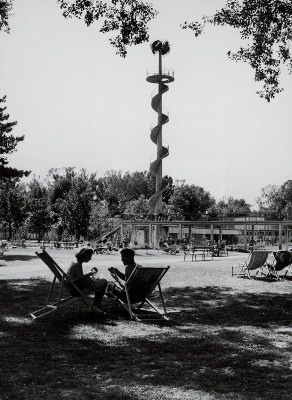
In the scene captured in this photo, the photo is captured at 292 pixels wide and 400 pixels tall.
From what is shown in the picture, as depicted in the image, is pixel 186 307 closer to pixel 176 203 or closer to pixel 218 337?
pixel 218 337

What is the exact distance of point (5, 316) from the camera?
23.3 feet

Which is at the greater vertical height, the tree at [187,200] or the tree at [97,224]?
the tree at [187,200]

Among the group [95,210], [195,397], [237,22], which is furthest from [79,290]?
[95,210]

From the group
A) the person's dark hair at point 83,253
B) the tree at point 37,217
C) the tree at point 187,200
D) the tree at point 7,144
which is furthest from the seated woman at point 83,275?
the tree at point 187,200

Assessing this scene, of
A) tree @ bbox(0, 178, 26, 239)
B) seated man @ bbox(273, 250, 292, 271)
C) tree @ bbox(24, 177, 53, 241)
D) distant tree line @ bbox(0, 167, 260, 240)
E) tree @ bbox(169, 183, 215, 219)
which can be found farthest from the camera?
tree @ bbox(169, 183, 215, 219)

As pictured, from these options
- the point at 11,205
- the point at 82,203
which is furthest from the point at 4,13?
the point at 11,205

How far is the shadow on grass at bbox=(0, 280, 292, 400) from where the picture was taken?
4.04 meters

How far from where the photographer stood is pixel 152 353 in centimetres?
524

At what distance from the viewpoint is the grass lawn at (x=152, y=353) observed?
13.2 feet

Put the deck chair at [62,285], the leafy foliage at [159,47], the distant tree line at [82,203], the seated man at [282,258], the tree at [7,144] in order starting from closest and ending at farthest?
the deck chair at [62,285]
the seated man at [282,258]
the tree at [7,144]
the distant tree line at [82,203]
the leafy foliage at [159,47]

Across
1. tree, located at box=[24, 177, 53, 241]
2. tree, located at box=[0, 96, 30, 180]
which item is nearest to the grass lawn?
tree, located at box=[0, 96, 30, 180]

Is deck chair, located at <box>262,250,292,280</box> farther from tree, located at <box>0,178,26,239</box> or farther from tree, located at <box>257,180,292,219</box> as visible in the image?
tree, located at <box>257,180,292,219</box>

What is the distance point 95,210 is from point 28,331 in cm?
4394

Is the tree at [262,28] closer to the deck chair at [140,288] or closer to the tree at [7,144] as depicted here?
the deck chair at [140,288]
